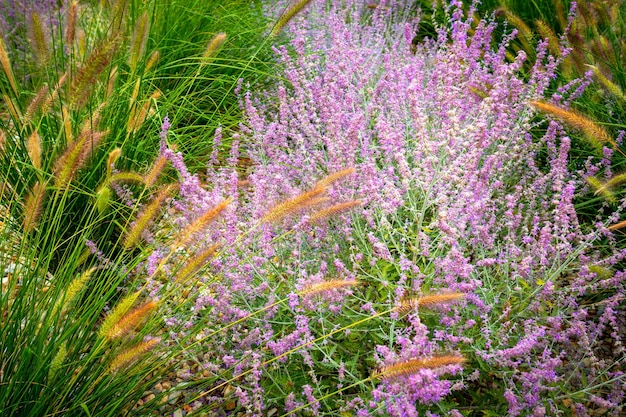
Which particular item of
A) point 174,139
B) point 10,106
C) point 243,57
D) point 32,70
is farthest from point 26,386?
point 32,70

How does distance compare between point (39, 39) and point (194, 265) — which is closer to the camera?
point (194, 265)

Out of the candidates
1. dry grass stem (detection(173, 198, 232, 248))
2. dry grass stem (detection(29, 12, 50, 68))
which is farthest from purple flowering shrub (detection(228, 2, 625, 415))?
dry grass stem (detection(29, 12, 50, 68))

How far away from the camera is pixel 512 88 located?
11.8ft

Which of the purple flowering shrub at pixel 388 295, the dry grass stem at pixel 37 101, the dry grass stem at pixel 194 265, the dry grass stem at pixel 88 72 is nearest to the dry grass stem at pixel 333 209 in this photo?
the purple flowering shrub at pixel 388 295

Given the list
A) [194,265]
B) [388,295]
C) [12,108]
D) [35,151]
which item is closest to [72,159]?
[35,151]

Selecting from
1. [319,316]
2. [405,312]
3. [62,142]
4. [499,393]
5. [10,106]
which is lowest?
[499,393]

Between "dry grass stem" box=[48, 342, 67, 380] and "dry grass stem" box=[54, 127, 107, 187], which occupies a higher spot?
"dry grass stem" box=[54, 127, 107, 187]

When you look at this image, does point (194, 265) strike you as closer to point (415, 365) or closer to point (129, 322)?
point (129, 322)

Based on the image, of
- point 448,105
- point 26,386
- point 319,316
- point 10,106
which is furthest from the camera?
point 448,105

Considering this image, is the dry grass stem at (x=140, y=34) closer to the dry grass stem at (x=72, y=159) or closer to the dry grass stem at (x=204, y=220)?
the dry grass stem at (x=72, y=159)

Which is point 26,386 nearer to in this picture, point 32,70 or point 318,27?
point 32,70

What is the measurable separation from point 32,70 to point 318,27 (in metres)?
2.34

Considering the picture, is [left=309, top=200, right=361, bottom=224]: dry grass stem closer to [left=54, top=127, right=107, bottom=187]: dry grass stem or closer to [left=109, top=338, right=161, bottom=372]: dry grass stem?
[left=109, top=338, right=161, bottom=372]: dry grass stem

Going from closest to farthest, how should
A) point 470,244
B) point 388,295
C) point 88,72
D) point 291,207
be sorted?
point 291,207 < point 388,295 < point 88,72 < point 470,244
